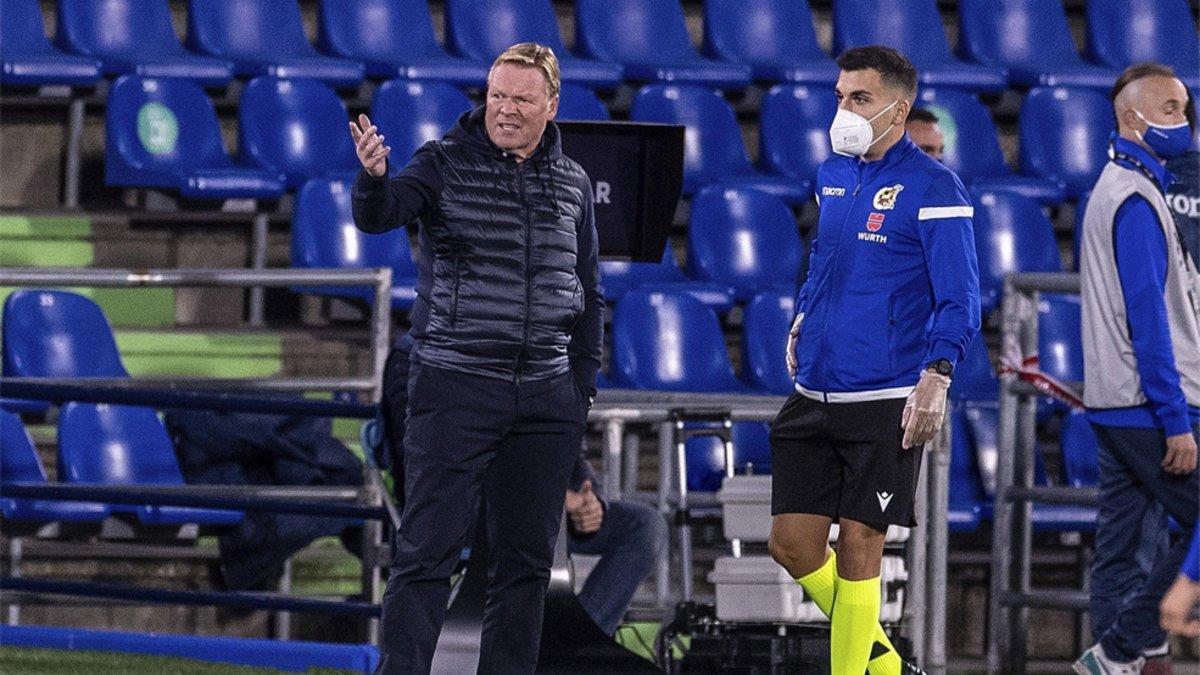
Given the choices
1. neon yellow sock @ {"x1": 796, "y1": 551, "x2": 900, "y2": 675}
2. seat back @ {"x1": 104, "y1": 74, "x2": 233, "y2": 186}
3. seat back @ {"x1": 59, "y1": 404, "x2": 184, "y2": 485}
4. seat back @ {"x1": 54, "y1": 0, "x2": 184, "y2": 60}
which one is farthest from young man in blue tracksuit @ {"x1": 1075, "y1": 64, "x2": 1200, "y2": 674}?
seat back @ {"x1": 54, "y1": 0, "x2": 184, "y2": 60}

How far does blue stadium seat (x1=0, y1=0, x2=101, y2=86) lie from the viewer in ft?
28.1

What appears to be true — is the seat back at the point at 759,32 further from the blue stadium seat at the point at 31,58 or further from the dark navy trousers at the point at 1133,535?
the dark navy trousers at the point at 1133,535

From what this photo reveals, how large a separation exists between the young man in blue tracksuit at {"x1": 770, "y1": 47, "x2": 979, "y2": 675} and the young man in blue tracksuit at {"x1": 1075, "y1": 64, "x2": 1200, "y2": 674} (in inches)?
34.4

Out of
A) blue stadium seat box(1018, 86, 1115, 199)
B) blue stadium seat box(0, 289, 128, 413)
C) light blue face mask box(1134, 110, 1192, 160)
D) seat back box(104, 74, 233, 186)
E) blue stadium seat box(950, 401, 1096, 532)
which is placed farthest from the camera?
blue stadium seat box(1018, 86, 1115, 199)

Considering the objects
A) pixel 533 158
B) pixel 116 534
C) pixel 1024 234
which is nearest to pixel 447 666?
pixel 533 158

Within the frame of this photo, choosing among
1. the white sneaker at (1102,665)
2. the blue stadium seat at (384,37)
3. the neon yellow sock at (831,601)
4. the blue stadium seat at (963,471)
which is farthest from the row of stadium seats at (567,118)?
the neon yellow sock at (831,601)

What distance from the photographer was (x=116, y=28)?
30.3 ft

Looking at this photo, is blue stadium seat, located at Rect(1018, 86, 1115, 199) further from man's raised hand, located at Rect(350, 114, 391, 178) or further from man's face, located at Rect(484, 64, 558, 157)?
man's raised hand, located at Rect(350, 114, 391, 178)

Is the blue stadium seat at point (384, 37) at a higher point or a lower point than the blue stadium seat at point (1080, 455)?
higher

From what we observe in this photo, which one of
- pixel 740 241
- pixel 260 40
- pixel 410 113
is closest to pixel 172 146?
pixel 410 113

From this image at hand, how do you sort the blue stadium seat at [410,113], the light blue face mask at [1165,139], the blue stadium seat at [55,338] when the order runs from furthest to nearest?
the blue stadium seat at [410,113] < the blue stadium seat at [55,338] < the light blue face mask at [1165,139]

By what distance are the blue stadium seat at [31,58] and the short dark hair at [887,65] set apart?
4780 mm

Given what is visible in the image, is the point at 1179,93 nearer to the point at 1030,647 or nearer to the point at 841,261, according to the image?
the point at 841,261

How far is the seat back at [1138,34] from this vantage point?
1034 cm
